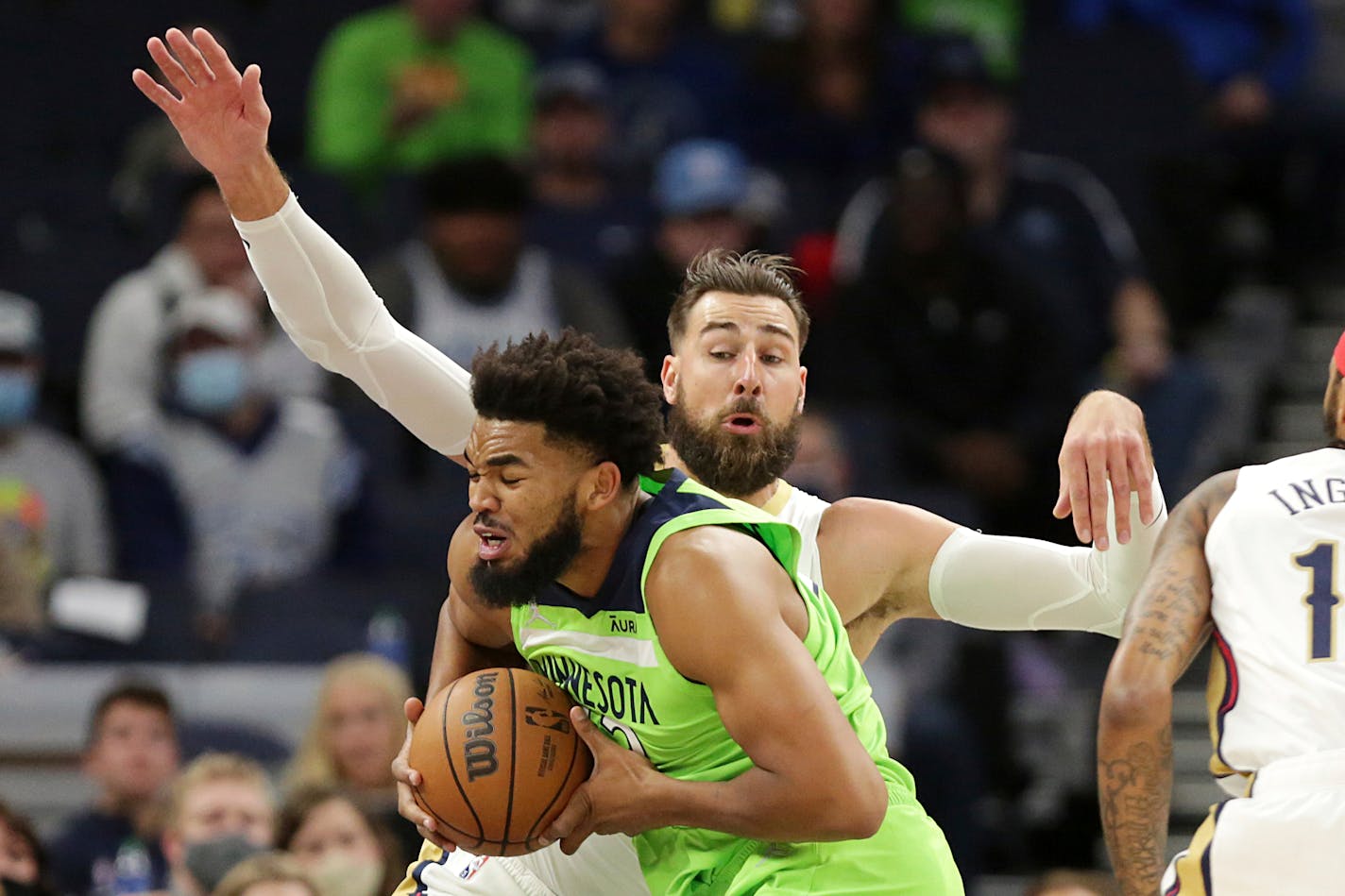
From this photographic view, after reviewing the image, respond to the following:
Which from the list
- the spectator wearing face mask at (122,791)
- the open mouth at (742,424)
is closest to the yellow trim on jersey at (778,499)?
the open mouth at (742,424)

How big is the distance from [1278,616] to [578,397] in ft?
4.68

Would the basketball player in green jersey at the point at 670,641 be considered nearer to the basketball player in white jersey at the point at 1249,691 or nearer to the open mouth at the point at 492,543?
the open mouth at the point at 492,543

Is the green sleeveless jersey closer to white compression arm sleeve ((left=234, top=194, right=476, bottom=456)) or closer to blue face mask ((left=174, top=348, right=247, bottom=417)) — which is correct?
white compression arm sleeve ((left=234, top=194, right=476, bottom=456))

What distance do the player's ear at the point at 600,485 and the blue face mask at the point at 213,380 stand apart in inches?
188

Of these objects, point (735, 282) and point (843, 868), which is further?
point (735, 282)

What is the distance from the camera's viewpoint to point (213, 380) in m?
8.80

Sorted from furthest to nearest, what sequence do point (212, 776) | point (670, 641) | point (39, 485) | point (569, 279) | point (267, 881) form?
point (569, 279) → point (39, 485) → point (212, 776) → point (267, 881) → point (670, 641)

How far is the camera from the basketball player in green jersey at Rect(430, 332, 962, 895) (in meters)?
4.02

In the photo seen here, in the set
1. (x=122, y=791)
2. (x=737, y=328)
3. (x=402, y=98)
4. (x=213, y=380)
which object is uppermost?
(x=402, y=98)

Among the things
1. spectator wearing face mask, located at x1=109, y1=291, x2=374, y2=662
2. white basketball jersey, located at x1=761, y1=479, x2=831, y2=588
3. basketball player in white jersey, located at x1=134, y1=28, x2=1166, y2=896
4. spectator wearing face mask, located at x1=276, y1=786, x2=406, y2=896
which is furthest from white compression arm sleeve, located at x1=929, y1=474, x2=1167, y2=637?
spectator wearing face mask, located at x1=109, y1=291, x2=374, y2=662

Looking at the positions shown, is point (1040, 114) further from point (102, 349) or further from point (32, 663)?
point (32, 663)

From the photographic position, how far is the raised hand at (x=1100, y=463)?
4.42 metres

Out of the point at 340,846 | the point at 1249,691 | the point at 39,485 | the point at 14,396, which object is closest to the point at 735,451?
the point at 1249,691

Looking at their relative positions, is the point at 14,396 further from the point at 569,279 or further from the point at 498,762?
the point at 498,762
